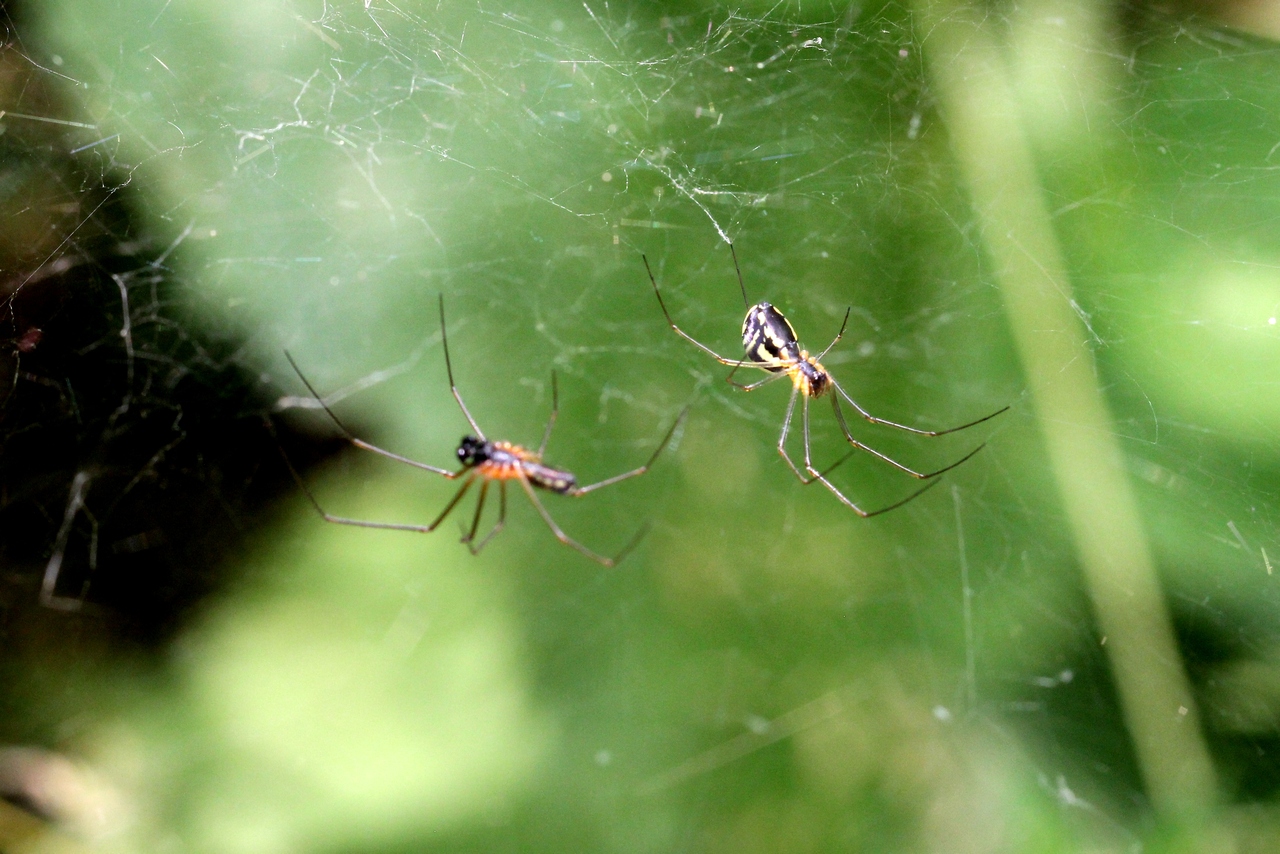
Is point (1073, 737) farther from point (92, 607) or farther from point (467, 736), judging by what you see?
point (92, 607)

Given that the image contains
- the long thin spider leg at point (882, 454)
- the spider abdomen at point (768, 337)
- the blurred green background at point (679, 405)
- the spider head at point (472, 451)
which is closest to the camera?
the blurred green background at point (679, 405)

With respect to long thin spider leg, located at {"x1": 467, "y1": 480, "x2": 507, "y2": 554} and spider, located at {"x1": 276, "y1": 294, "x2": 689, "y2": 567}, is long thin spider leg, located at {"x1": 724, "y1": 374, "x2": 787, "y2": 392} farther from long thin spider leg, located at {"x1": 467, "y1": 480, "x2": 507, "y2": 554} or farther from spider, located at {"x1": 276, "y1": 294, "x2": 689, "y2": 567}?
long thin spider leg, located at {"x1": 467, "y1": 480, "x2": 507, "y2": 554}

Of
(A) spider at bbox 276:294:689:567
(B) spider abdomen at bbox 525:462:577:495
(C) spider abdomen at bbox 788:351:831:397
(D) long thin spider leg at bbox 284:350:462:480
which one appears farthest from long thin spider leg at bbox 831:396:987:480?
(D) long thin spider leg at bbox 284:350:462:480

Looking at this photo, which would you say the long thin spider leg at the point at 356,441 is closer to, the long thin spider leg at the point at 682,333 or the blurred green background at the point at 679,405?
the blurred green background at the point at 679,405

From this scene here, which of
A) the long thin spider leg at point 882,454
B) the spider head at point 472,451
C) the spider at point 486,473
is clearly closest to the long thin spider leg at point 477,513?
the spider at point 486,473

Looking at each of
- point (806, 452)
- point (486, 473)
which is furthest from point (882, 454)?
point (486, 473)

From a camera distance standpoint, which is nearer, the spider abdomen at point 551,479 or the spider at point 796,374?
the spider at point 796,374
